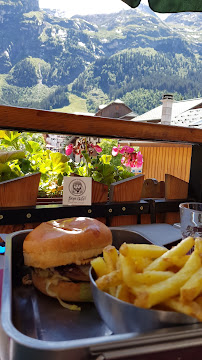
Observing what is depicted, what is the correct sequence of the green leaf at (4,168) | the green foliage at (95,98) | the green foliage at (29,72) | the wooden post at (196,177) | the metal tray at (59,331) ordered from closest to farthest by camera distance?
the metal tray at (59,331) < the green leaf at (4,168) < the wooden post at (196,177) < the green foliage at (29,72) < the green foliage at (95,98)

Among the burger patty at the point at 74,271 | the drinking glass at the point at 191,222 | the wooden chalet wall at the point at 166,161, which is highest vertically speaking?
the drinking glass at the point at 191,222

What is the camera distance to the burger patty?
0.89 meters

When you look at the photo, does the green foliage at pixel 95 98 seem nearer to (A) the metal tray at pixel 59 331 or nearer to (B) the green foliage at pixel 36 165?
(B) the green foliage at pixel 36 165

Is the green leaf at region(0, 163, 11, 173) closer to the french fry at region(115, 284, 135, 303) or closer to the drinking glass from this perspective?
the drinking glass

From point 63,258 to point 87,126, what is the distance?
0.79 meters

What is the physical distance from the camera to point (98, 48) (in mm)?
74875

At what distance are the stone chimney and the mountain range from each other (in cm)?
4518

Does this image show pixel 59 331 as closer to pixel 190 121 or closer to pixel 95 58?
pixel 190 121

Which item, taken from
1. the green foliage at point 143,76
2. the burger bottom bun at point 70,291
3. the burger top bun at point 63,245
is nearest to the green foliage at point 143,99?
the green foliage at point 143,76

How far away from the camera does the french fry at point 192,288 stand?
0.54m

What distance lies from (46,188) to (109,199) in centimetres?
49

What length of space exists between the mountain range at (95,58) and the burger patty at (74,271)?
4708 cm

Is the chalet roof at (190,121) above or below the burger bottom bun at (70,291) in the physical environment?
above

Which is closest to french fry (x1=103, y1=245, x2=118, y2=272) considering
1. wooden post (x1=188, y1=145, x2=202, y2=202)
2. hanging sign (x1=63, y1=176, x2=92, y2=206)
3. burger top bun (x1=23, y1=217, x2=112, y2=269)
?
burger top bun (x1=23, y1=217, x2=112, y2=269)
